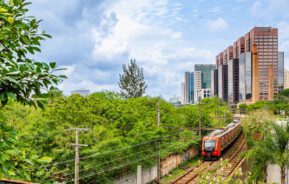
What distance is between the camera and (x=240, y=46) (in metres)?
147

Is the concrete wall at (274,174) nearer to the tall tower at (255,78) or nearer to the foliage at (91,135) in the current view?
the foliage at (91,135)

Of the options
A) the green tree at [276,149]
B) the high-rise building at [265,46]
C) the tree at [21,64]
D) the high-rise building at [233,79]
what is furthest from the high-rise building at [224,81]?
the tree at [21,64]

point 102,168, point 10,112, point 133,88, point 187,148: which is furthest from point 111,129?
point 133,88

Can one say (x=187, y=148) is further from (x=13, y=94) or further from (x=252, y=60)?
(x=252, y=60)

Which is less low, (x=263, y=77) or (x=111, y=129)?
(x=263, y=77)

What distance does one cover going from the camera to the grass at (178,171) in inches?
1110

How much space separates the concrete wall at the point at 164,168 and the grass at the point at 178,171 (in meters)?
0.32

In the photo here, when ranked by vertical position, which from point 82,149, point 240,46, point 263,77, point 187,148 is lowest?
point 187,148

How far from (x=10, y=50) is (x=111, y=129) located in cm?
2124

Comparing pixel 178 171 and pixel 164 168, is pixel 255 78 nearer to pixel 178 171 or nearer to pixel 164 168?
pixel 178 171

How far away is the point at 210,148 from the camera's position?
34156mm

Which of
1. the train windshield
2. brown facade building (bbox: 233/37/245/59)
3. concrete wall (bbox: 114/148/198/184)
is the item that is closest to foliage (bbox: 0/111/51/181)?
concrete wall (bbox: 114/148/198/184)

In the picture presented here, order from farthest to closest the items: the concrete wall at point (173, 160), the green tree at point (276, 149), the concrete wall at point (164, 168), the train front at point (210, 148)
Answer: the train front at point (210, 148)
the concrete wall at point (173, 160)
the concrete wall at point (164, 168)
the green tree at point (276, 149)

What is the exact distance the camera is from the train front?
3397cm
